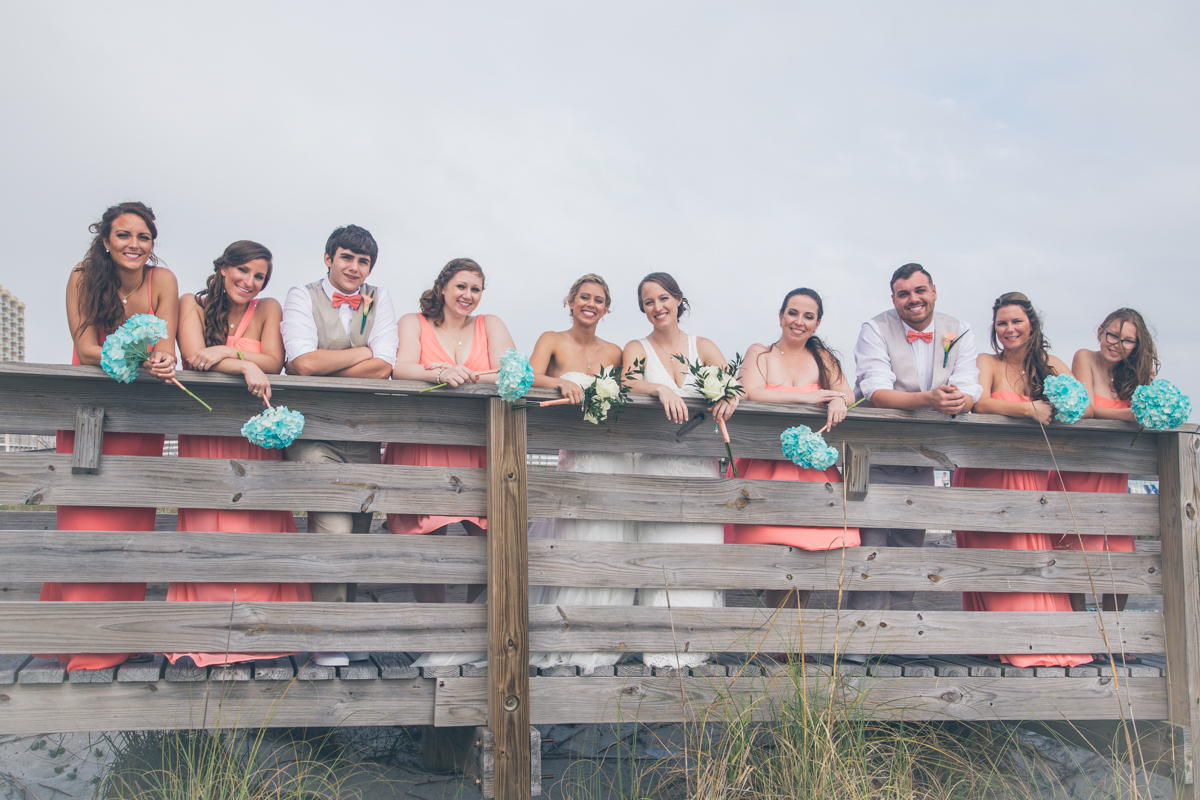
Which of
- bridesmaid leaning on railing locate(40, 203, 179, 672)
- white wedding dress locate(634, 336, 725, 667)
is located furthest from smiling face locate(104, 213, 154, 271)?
white wedding dress locate(634, 336, 725, 667)

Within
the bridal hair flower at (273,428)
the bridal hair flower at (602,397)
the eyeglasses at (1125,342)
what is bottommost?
the bridal hair flower at (273,428)

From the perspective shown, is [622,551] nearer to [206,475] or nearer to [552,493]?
[552,493]

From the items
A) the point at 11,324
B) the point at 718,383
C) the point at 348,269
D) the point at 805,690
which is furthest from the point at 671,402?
the point at 11,324

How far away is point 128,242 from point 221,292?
436 mm

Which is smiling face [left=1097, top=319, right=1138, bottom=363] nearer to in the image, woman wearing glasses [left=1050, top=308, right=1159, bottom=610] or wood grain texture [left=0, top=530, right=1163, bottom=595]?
woman wearing glasses [left=1050, top=308, right=1159, bottom=610]

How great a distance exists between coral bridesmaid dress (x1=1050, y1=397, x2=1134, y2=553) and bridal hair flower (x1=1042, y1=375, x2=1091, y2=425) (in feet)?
1.54

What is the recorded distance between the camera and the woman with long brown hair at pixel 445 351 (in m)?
3.63

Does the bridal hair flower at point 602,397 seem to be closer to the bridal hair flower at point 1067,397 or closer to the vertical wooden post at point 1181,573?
the bridal hair flower at point 1067,397

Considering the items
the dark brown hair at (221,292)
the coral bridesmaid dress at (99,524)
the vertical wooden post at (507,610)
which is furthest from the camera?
the dark brown hair at (221,292)

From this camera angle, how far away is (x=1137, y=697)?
4.05 metres

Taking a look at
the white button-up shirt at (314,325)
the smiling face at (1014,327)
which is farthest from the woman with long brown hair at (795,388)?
the white button-up shirt at (314,325)

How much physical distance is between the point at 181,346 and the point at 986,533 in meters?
4.36

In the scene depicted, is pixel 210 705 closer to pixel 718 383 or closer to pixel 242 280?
pixel 242 280

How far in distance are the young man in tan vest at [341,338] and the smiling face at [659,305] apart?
1433 mm
